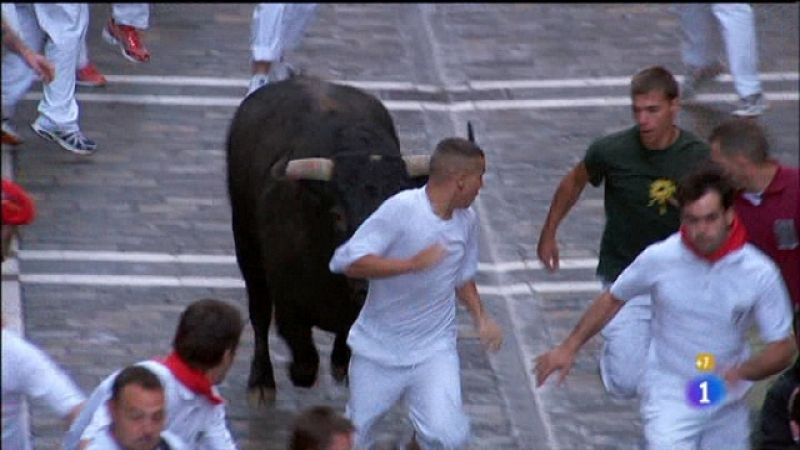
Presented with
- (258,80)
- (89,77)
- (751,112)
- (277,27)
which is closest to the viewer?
(258,80)

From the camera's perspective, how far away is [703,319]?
8172 millimetres

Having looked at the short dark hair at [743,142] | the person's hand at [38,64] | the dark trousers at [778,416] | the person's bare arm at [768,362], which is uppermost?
the short dark hair at [743,142]

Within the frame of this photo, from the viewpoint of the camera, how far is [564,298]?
12195 mm

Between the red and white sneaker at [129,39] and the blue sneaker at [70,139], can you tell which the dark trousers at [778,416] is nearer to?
the red and white sneaker at [129,39]

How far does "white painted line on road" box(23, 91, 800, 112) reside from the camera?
1509cm

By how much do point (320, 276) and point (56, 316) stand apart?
2.22 meters

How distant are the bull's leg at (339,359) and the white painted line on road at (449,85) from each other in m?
4.92

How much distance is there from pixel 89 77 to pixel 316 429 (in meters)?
8.58

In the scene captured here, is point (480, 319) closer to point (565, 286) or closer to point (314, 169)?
point (314, 169)

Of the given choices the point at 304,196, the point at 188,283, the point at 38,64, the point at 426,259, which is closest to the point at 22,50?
the point at 38,64

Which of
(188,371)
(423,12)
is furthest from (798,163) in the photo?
(188,371)

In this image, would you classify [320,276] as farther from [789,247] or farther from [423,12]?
[423,12]

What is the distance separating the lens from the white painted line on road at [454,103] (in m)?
15.1

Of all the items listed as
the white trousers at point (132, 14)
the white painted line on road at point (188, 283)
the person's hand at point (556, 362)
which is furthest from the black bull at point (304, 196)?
the white trousers at point (132, 14)
